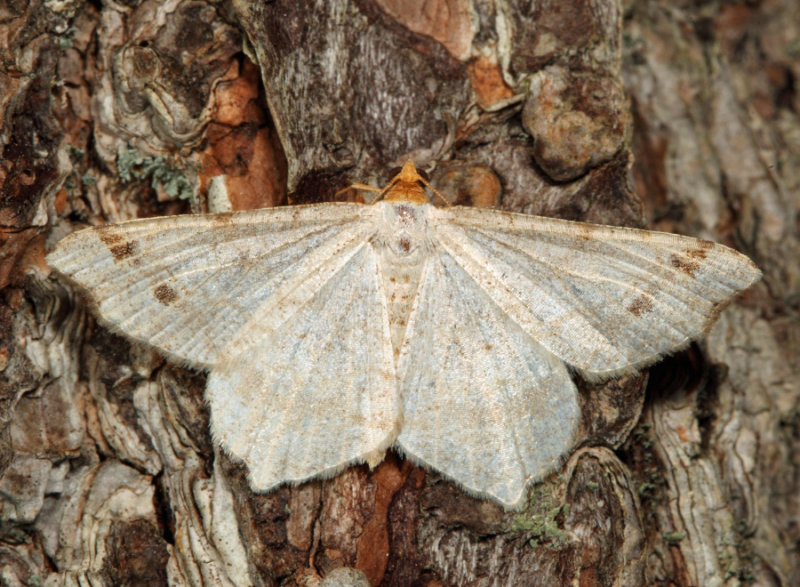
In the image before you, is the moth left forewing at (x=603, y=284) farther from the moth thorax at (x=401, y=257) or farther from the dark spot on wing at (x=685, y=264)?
the moth thorax at (x=401, y=257)

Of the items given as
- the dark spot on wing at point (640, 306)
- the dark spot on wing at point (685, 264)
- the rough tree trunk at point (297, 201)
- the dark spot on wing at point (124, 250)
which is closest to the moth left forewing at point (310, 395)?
the rough tree trunk at point (297, 201)

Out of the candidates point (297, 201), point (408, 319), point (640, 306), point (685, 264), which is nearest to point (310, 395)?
point (408, 319)

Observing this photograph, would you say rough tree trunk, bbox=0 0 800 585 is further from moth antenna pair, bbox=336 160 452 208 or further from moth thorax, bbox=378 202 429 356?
moth thorax, bbox=378 202 429 356

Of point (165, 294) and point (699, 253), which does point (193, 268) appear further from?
point (699, 253)

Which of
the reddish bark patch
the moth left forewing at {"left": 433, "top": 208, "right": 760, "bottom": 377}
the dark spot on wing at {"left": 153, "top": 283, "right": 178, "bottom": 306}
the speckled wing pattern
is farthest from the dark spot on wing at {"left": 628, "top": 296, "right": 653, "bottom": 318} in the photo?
the reddish bark patch

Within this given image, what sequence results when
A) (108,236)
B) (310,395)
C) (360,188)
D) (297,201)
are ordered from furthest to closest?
(297,201)
(360,188)
(310,395)
(108,236)

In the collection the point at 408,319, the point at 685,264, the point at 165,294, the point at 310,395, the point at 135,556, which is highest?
the point at 165,294

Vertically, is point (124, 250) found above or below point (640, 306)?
above

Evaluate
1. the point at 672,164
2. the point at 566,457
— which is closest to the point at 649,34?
the point at 672,164
